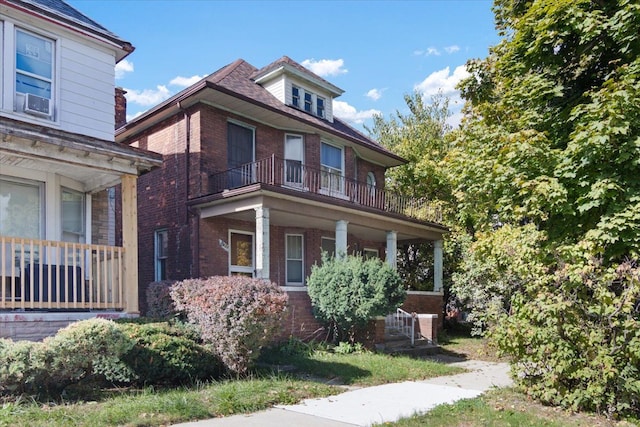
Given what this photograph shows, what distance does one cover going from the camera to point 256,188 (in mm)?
12508

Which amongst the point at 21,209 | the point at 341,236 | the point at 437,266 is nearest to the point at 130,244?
the point at 21,209

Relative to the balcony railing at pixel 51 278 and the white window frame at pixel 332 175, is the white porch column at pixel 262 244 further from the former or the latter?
the white window frame at pixel 332 175

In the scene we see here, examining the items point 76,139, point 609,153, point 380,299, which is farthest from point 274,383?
point 609,153

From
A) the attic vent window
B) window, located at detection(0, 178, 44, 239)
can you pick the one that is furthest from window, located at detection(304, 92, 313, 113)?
window, located at detection(0, 178, 44, 239)

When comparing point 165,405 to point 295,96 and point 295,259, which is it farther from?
point 295,96

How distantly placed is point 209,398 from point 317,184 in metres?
10.5

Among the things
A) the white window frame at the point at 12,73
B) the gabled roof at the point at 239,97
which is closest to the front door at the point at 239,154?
the gabled roof at the point at 239,97

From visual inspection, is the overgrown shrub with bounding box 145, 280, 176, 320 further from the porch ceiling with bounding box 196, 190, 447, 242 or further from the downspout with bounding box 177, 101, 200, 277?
the porch ceiling with bounding box 196, 190, 447, 242

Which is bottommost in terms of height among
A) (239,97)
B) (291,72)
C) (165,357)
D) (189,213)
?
(165,357)

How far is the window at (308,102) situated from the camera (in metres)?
18.4

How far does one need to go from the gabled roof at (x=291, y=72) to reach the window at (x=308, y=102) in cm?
51

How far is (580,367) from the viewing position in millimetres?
6973

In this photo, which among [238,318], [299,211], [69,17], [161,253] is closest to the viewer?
[238,318]

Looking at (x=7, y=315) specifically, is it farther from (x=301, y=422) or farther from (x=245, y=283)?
(x=301, y=422)
